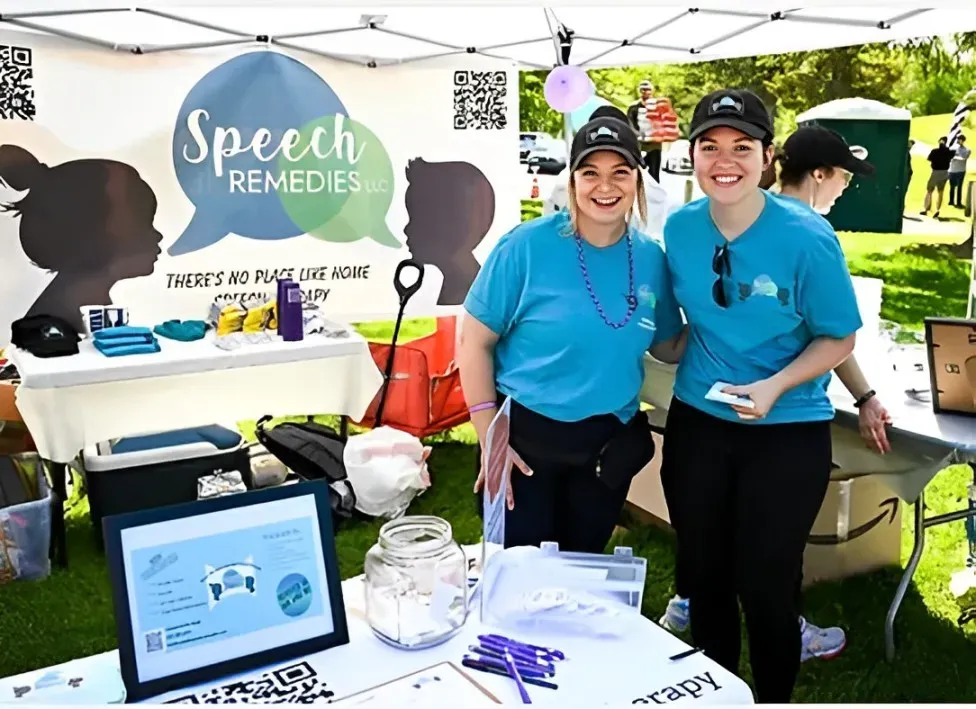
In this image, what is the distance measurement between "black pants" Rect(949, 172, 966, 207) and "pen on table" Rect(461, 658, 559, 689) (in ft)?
18.3

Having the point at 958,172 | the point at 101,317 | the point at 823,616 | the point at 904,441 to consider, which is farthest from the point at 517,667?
the point at 958,172

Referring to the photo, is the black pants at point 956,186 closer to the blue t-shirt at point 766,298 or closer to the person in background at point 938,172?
the person in background at point 938,172

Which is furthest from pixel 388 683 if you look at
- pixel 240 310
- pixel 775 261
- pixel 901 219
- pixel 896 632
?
pixel 901 219

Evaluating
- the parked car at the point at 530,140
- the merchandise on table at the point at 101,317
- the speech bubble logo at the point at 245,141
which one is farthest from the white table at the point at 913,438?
the parked car at the point at 530,140

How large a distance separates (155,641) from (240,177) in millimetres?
2639

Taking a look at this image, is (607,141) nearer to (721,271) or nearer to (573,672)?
(721,271)

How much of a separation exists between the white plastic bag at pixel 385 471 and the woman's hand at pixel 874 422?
169cm

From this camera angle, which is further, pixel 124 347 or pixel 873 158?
pixel 873 158

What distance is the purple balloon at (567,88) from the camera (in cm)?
325

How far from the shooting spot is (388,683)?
1.01m

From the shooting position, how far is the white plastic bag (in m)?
3.13

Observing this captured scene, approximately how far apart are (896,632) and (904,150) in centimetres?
334

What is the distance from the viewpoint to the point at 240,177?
3.37m

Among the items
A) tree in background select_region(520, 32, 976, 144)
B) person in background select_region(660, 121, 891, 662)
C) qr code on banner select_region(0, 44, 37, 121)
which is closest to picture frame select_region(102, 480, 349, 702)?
person in background select_region(660, 121, 891, 662)
